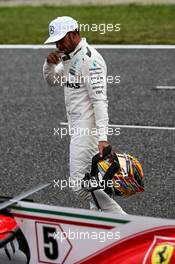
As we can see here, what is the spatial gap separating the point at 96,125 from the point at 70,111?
1.05 feet

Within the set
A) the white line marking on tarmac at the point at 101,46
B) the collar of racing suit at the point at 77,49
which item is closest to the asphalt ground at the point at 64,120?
the white line marking on tarmac at the point at 101,46

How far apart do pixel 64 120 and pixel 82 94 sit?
464 centimetres

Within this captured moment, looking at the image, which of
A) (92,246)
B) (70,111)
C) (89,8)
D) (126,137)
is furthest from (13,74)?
(92,246)

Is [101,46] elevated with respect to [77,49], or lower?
lower

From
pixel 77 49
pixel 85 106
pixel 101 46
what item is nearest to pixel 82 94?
pixel 85 106

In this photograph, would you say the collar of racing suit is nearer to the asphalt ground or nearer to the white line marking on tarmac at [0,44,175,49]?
the asphalt ground

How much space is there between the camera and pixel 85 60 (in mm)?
5621

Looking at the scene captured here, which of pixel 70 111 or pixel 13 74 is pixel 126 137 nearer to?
pixel 70 111

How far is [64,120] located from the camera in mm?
10367

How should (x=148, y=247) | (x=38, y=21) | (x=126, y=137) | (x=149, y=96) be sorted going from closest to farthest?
(x=148, y=247) < (x=126, y=137) < (x=149, y=96) < (x=38, y=21)

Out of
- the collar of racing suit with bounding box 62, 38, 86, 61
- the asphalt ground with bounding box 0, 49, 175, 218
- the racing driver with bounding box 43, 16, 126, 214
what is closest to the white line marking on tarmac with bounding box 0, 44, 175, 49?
the asphalt ground with bounding box 0, 49, 175, 218

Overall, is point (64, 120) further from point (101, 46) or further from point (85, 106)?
point (101, 46)

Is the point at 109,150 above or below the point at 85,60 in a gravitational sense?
below

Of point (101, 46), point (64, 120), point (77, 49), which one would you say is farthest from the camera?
point (101, 46)
